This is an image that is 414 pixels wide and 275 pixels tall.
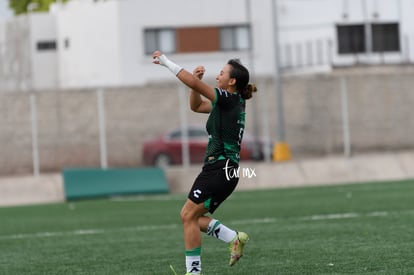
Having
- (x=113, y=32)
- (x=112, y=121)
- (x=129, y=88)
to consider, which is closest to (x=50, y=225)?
(x=112, y=121)

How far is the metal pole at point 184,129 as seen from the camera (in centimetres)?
3016

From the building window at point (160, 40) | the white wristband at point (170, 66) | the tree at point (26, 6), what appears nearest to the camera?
the white wristband at point (170, 66)

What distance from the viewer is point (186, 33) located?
174 feet

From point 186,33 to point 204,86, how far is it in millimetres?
43551

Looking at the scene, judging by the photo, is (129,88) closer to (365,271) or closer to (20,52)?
(365,271)

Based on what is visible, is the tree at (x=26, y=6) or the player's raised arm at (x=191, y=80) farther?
the tree at (x=26, y=6)

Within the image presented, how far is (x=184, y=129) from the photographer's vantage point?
30500 mm

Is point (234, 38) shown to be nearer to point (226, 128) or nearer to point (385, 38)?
point (385, 38)

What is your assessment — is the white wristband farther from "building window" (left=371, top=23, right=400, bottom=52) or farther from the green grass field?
"building window" (left=371, top=23, right=400, bottom=52)

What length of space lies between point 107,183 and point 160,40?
2613 cm

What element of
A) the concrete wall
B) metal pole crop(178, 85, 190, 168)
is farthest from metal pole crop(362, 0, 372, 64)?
metal pole crop(178, 85, 190, 168)

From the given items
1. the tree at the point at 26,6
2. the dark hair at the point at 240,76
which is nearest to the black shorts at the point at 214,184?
the dark hair at the point at 240,76

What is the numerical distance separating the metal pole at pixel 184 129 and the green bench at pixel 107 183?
6.63 ft

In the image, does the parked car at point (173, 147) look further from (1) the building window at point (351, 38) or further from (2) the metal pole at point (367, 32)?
(2) the metal pole at point (367, 32)
